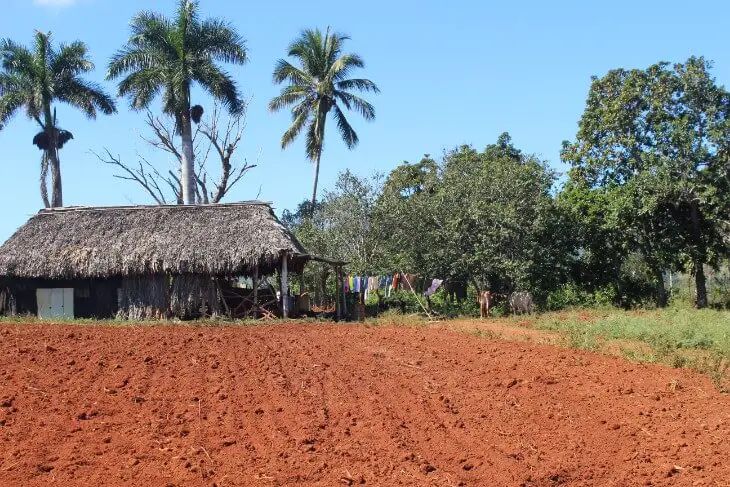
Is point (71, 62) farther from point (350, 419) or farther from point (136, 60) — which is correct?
point (350, 419)

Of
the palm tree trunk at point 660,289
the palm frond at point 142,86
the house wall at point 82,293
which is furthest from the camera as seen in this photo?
the palm frond at point 142,86

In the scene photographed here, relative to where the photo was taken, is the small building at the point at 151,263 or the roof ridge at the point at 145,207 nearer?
the small building at the point at 151,263

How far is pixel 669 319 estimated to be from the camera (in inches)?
771

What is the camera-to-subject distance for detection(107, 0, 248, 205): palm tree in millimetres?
31453

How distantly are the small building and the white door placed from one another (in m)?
0.03

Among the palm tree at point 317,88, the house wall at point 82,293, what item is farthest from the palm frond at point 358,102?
the house wall at point 82,293

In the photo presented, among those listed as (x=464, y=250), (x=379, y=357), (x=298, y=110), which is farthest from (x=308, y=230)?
(x=379, y=357)

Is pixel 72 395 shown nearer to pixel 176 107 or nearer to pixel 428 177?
pixel 176 107

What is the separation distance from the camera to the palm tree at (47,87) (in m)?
33.5

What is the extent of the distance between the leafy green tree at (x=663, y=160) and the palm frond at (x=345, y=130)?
452 inches

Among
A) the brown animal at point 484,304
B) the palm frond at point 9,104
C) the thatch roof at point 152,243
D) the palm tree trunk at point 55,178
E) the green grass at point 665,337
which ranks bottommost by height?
the green grass at point 665,337

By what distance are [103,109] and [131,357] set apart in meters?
25.8

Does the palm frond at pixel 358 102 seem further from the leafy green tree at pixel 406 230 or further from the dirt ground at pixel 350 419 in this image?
the dirt ground at pixel 350 419

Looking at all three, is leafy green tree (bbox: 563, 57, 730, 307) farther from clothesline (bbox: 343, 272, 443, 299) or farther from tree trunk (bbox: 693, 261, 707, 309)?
clothesline (bbox: 343, 272, 443, 299)
